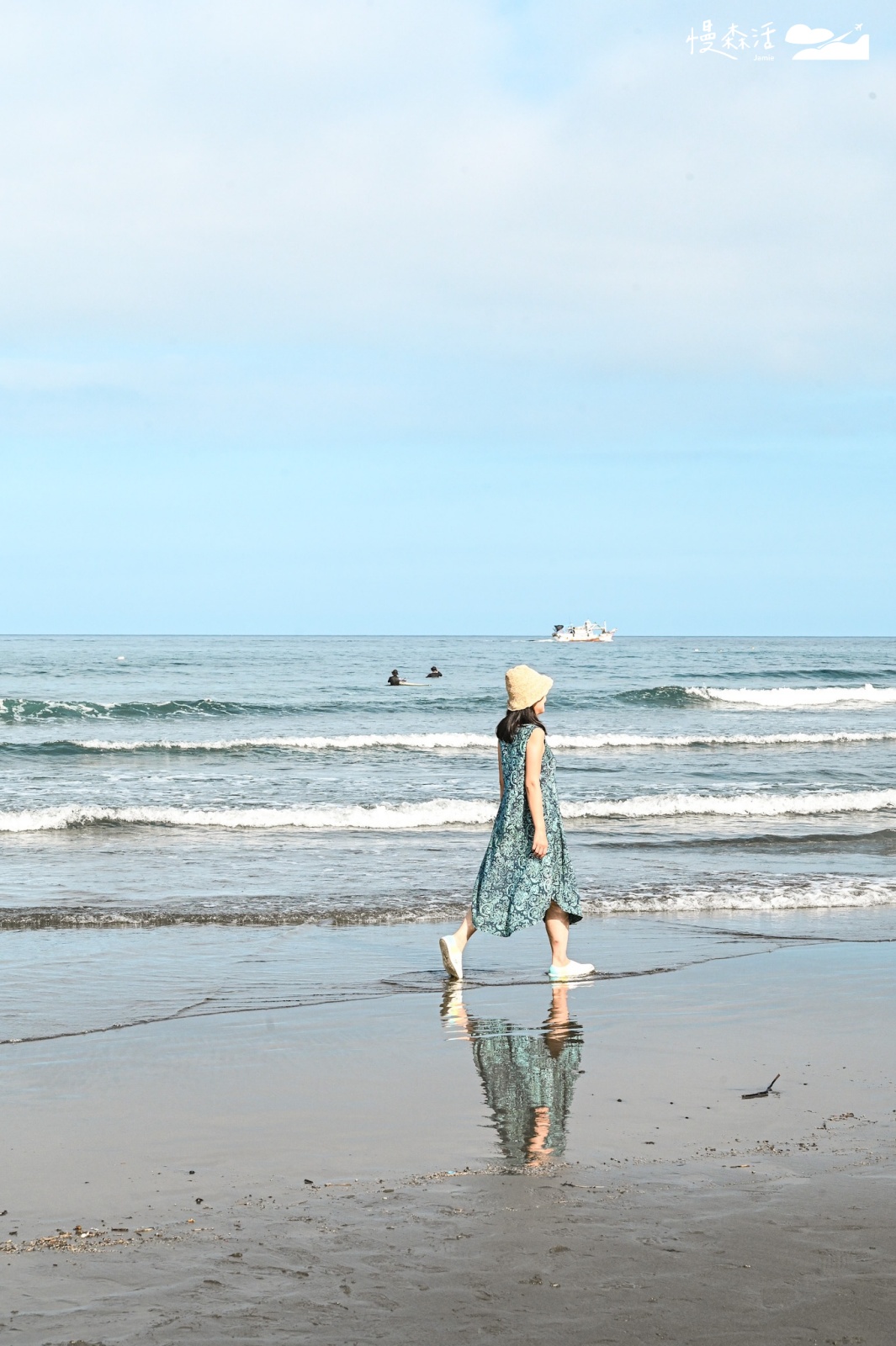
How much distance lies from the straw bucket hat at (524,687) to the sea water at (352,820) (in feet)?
6.76

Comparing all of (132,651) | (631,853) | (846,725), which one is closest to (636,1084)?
(631,853)

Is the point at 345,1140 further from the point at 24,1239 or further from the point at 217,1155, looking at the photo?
the point at 24,1239

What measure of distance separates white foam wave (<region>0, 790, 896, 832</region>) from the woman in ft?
24.7

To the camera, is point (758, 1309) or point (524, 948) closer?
point (758, 1309)

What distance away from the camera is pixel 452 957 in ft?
23.8

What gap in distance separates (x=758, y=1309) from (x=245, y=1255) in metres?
1.38

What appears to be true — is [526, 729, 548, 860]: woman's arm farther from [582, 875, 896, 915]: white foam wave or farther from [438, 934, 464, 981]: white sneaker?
[582, 875, 896, 915]: white foam wave

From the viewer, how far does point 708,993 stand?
686cm

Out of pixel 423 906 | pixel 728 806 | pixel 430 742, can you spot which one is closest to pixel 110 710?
pixel 430 742

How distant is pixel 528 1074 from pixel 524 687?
2.42 meters

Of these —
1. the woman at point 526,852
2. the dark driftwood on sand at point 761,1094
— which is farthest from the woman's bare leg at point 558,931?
the dark driftwood on sand at point 761,1094

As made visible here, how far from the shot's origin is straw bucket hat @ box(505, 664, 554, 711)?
6930mm

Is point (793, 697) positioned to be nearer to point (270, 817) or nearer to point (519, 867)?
point (270, 817)

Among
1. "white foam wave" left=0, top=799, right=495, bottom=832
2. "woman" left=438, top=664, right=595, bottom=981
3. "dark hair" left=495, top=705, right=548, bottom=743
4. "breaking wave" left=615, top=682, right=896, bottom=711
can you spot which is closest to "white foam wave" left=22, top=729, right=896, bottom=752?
"white foam wave" left=0, top=799, right=495, bottom=832
